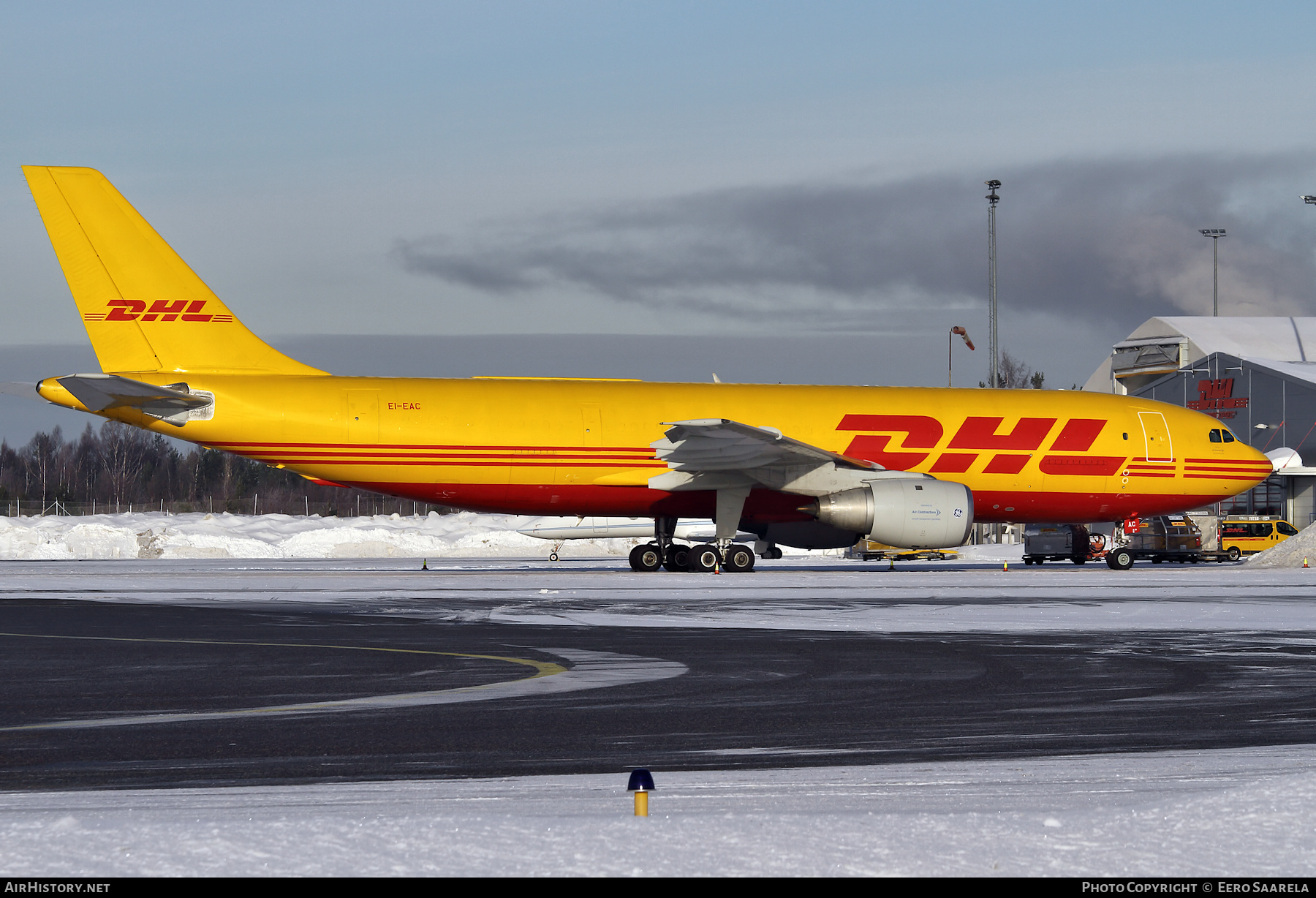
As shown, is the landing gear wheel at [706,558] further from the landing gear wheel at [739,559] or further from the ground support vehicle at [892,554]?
the ground support vehicle at [892,554]

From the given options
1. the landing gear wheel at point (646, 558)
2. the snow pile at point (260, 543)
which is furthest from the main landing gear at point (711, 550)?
the snow pile at point (260, 543)

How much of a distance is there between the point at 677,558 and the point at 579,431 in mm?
4069

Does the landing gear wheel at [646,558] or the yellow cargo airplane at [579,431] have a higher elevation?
the yellow cargo airplane at [579,431]

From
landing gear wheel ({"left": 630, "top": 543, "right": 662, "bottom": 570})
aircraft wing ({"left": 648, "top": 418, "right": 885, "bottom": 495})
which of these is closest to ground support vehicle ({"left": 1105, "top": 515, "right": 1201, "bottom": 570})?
aircraft wing ({"left": 648, "top": 418, "right": 885, "bottom": 495})

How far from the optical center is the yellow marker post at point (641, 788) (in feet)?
17.9

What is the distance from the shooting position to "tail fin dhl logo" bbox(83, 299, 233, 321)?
2852cm

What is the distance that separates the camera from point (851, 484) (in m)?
29.1

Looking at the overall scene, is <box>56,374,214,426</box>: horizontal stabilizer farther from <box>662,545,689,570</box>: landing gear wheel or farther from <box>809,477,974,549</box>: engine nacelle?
<box>809,477,974,549</box>: engine nacelle

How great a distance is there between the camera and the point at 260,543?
56812mm

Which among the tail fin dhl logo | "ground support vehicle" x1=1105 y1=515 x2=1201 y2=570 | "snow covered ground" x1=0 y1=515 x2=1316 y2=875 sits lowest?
→ "snow covered ground" x1=0 y1=515 x2=1316 y2=875

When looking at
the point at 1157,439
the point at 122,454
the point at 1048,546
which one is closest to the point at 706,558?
the point at 1157,439

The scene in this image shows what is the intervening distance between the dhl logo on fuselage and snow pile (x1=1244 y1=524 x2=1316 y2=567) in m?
6.21

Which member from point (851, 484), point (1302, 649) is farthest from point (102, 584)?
point (1302, 649)

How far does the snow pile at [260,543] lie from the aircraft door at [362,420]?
2471 cm
